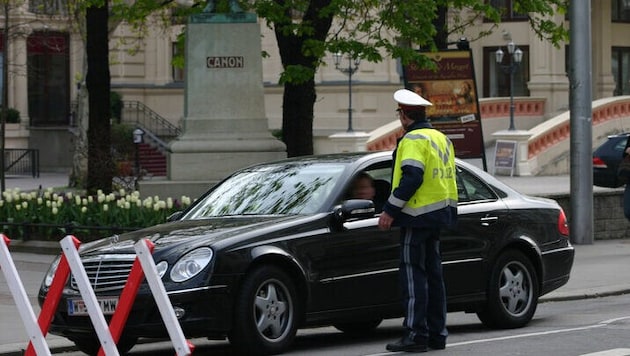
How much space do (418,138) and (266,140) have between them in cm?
993

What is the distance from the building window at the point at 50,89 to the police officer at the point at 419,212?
42.6m

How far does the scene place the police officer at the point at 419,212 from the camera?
416 inches

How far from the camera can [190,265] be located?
410 inches

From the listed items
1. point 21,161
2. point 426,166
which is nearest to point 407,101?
point 426,166

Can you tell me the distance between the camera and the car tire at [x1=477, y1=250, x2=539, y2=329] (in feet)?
40.3

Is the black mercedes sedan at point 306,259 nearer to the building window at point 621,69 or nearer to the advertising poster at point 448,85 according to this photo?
the advertising poster at point 448,85

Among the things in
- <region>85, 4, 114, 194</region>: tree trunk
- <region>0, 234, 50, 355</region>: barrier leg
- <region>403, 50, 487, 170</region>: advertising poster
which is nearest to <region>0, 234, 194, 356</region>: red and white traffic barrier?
<region>0, 234, 50, 355</region>: barrier leg

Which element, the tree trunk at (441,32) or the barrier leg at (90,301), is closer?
the barrier leg at (90,301)

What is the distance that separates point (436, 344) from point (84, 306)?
2.50m

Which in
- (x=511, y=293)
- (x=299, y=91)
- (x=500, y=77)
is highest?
(x=500, y=77)

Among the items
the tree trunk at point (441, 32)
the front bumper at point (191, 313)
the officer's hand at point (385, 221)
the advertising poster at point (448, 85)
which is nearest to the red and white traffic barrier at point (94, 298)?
the front bumper at point (191, 313)

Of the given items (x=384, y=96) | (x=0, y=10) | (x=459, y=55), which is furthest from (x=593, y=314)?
(x=384, y=96)

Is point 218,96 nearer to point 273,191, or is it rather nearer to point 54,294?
point 273,191

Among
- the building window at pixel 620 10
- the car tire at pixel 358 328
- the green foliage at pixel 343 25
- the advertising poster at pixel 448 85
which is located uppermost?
the building window at pixel 620 10
